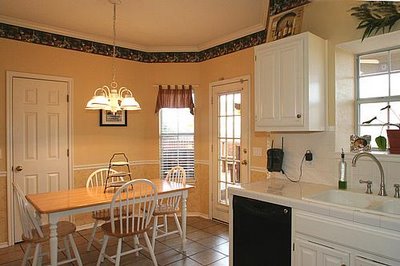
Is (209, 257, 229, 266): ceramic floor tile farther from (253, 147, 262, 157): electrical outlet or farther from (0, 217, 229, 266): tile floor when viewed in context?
(253, 147, 262, 157): electrical outlet

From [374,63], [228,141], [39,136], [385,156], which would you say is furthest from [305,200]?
[39,136]

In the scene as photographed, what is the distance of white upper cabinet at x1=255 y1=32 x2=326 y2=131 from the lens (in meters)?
2.32

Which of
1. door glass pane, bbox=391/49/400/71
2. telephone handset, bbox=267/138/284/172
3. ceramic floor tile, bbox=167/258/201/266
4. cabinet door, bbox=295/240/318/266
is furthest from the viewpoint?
ceramic floor tile, bbox=167/258/201/266

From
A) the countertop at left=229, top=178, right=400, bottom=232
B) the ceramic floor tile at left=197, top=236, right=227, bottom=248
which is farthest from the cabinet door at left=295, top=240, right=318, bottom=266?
the ceramic floor tile at left=197, top=236, right=227, bottom=248

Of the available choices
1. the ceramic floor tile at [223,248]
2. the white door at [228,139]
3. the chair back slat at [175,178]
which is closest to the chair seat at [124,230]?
the chair back slat at [175,178]

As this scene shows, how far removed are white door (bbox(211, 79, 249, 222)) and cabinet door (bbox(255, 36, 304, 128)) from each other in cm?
130

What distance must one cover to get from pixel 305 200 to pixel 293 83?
0.97m

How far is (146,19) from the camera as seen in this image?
351 cm

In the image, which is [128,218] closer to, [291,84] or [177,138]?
[291,84]

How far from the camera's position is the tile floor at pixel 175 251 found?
3.03m

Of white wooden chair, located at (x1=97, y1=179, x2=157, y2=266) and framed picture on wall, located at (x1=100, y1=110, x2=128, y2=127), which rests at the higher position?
framed picture on wall, located at (x1=100, y1=110, x2=128, y2=127)

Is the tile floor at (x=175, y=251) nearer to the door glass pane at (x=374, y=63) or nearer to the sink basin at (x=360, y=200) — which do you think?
the sink basin at (x=360, y=200)

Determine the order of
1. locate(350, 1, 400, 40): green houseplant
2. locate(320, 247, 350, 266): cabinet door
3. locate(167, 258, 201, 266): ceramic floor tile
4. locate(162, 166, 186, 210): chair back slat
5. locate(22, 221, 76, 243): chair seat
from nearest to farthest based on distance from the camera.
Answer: locate(320, 247, 350, 266): cabinet door → locate(350, 1, 400, 40): green houseplant → locate(22, 221, 76, 243): chair seat → locate(167, 258, 201, 266): ceramic floor tile → locate(162, 166, 186, 210): chair back slat

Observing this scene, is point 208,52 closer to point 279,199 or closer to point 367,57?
point 367,57
